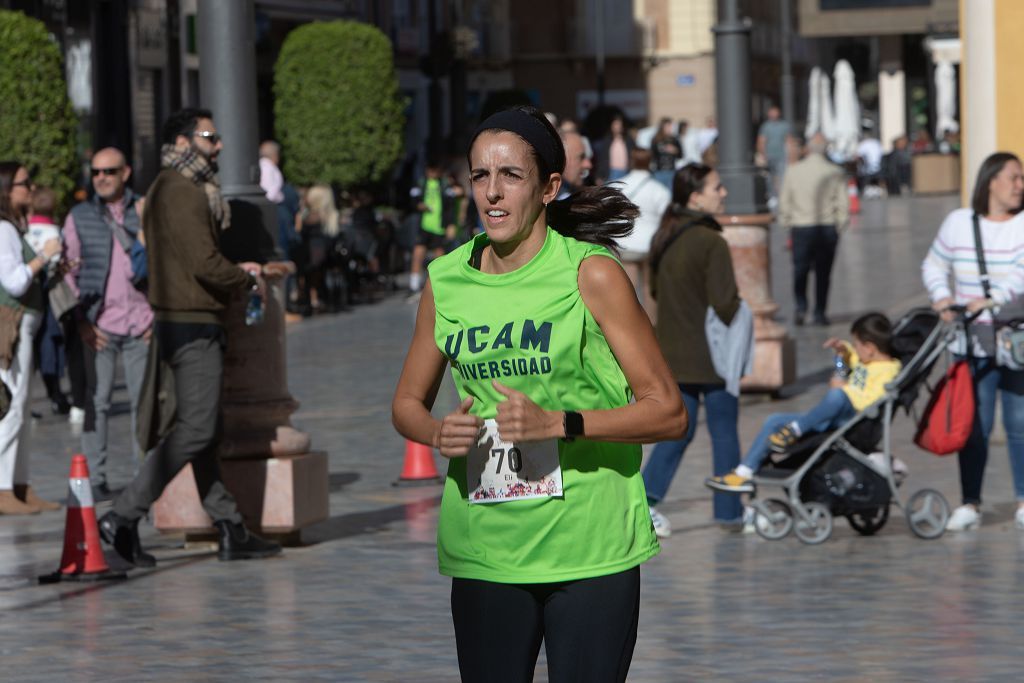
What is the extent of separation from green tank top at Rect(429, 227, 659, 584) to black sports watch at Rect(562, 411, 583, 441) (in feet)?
0.30

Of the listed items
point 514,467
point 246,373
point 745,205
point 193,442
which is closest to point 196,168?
A: point 246,373

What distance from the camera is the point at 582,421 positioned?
4484 millimetres

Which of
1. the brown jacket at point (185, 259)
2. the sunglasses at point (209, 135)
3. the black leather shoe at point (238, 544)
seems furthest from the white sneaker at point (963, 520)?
the sunglasses at point (209, 135)

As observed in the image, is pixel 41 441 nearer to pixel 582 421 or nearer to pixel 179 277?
pixel 179 277

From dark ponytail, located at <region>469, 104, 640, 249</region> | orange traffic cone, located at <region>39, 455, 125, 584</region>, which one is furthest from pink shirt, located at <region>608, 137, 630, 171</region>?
dark ponytail, located at <region>469, 104, 640, 249</region>

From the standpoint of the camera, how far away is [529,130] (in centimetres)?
460

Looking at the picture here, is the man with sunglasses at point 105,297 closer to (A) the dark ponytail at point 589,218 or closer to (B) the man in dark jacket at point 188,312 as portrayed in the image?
(B) the man in dark jacket at point 188,312

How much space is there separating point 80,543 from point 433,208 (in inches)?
713

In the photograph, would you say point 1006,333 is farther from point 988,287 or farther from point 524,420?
point 524,420

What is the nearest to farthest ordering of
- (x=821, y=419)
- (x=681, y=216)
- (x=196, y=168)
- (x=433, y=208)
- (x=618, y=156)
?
(x=196, y=168)
(x=821, y=419)
(x=681, y=216)
(x=433, y=208)
(x=618, y=156)

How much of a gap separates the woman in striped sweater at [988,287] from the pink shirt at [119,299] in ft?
13.8

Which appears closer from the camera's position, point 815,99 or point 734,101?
point 734,101

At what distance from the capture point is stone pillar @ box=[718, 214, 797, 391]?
1573cm

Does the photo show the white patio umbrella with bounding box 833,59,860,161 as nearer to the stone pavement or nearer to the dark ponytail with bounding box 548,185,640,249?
the stone pavement
